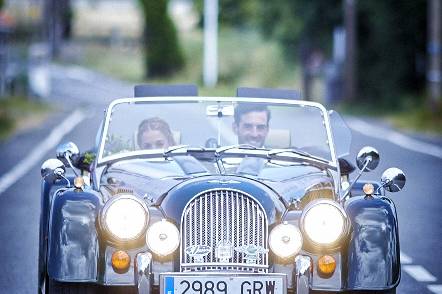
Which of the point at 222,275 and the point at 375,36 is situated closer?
the point at 222,275

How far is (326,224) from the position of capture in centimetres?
773

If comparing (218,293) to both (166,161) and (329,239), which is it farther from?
(166,161)

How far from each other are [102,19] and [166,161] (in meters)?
101

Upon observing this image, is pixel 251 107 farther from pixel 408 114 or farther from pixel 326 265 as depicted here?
pixel 408 114

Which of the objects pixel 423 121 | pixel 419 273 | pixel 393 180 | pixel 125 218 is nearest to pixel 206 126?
pixel 393 180

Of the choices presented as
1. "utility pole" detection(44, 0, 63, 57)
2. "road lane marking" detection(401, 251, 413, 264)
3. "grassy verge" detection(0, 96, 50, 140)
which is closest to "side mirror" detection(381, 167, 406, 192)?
"road lane marking" detection(401, 251, 413, 264)

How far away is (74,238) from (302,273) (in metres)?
1.24

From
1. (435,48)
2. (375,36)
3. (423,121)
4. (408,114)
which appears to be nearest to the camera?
(435,48)

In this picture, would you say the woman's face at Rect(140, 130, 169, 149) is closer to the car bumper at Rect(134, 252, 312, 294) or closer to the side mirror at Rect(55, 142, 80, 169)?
the side mirror at Rect(55, 142, 80, 169)

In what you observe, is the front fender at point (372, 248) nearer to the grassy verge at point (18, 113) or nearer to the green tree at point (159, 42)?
the grassy verge at point (18, 113)

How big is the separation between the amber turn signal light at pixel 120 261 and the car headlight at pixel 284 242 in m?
0.77

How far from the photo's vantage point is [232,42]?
77.4 meters

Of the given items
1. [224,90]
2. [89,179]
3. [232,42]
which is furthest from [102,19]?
[89,179]

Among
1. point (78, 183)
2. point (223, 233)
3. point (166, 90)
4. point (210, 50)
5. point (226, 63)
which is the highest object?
point (210, 50)
